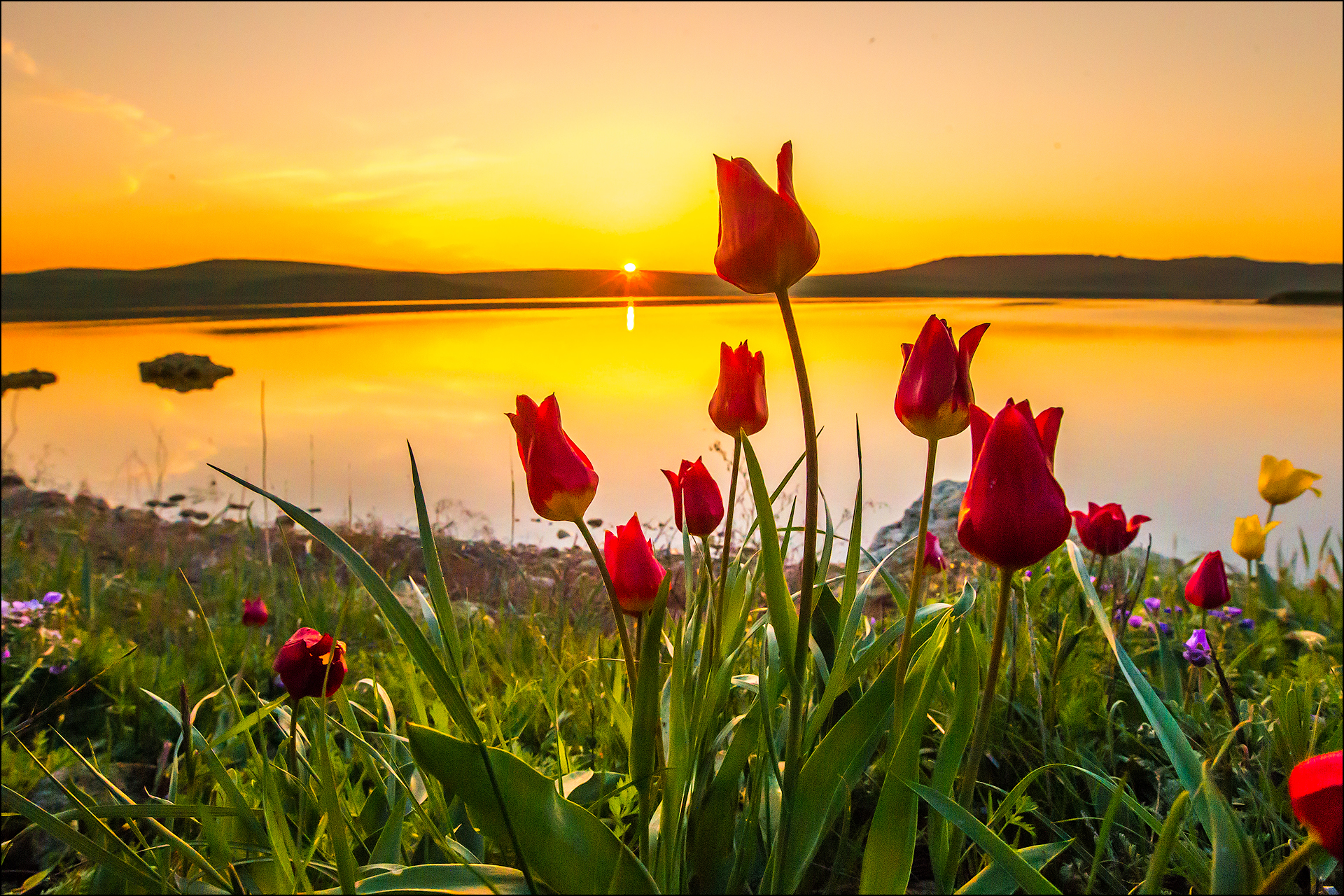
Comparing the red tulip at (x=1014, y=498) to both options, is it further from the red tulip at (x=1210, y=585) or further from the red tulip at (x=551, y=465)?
the red tulip at (x=1210, y=585)

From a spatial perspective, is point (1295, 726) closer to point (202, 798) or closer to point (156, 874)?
point (156, 874)

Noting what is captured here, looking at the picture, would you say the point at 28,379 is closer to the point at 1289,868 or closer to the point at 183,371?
the point at 183,371

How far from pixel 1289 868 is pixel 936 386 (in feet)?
1.46

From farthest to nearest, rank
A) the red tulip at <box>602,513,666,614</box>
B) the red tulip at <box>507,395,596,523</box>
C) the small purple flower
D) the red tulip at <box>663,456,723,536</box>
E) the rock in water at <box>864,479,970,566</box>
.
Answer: the rock in water at <box>864,479,970,566</box>
the small purple flower
the red tulip at <box>663,456,723,536</box>
the red tulip at <box>602,513,666,614</box>
the red tulip at <box>507,395,596,523</box>

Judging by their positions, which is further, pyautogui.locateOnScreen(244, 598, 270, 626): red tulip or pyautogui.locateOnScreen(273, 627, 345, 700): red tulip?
pyautogui.locateOnScreen(244, 598, 270, 626): red tulip

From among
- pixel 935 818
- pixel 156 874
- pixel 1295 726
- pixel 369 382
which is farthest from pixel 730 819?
pixel 369 382

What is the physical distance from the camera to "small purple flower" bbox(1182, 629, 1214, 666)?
1.36 m

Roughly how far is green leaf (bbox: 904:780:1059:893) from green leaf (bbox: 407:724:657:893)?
0.26m

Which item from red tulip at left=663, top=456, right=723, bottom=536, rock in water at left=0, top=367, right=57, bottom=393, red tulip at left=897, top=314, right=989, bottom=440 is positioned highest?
rock in water at left=0, top=367, right=57, bottom=393

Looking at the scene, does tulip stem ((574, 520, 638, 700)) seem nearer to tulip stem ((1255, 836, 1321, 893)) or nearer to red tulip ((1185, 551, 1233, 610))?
tulip stem ((1255, 836, 1321, 893))

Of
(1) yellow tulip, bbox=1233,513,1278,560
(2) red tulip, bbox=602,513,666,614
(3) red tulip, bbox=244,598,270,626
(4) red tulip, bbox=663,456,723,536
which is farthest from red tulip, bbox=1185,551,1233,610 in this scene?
(3) red tulip, bbox=244,598,270,626

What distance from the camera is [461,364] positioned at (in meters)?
11.6

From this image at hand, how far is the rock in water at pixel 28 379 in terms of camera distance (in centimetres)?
1121

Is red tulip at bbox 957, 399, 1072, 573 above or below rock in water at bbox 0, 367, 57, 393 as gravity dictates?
below
